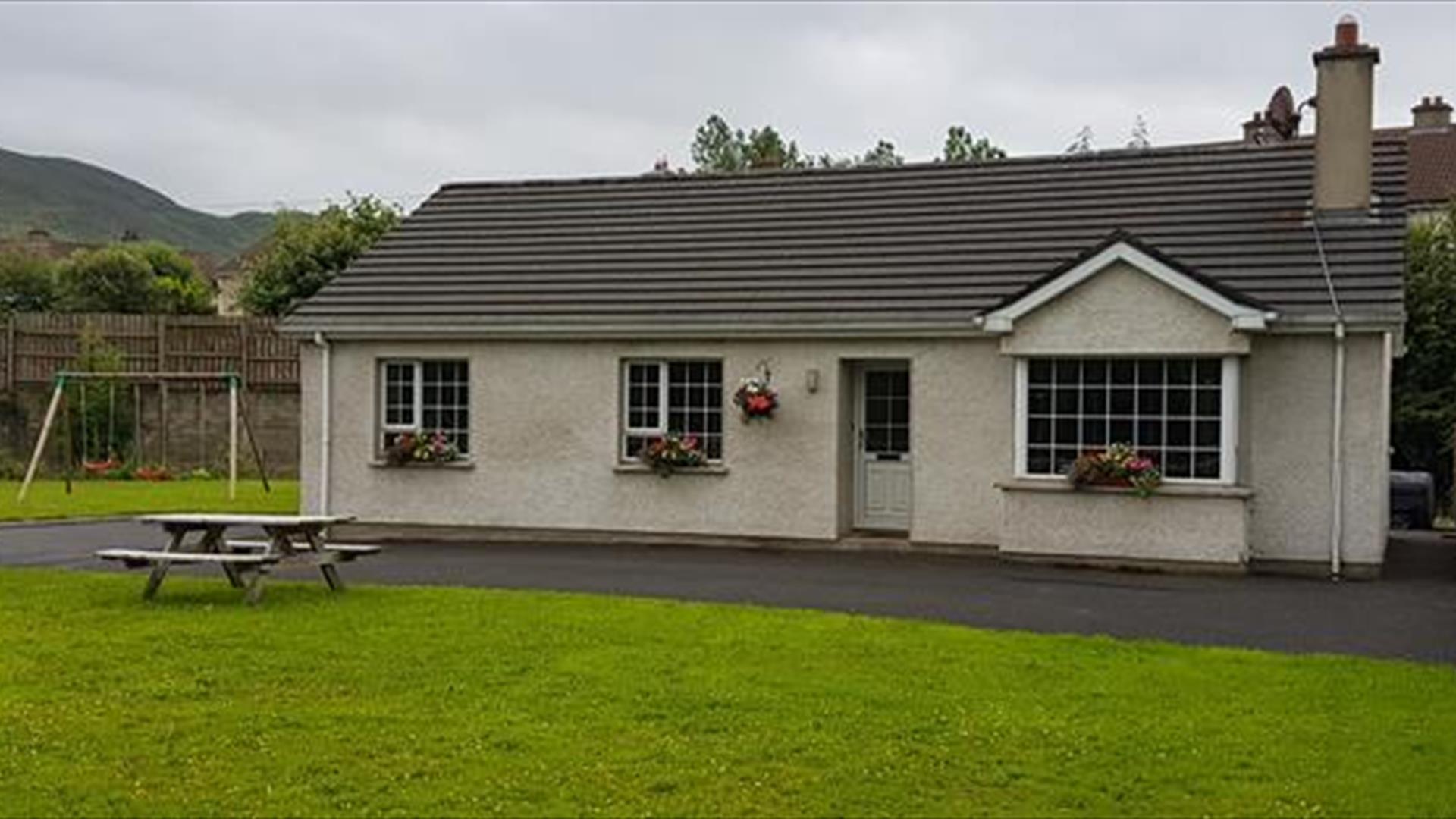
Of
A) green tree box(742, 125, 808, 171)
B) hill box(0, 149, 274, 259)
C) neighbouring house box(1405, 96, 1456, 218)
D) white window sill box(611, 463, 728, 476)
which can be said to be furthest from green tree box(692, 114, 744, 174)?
hill box(0, 149, 274, 259)

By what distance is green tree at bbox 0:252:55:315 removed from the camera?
215 feet

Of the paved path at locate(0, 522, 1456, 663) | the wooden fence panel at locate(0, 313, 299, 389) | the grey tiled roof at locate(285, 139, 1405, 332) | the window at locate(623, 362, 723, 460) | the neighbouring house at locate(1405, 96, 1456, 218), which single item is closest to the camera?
the paved path at locate(0, 522, 1456, 663)

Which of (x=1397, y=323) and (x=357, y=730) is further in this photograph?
(x=1397, y=323)

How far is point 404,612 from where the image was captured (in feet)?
42.3

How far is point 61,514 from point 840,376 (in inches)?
478

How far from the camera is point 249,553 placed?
14688 mm

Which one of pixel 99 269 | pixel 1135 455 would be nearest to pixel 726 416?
pixel 1135 455

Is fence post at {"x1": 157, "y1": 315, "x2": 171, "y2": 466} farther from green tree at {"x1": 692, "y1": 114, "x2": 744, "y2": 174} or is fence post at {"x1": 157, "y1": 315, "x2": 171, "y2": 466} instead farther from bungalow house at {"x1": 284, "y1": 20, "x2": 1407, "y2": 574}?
green tree at {"x1": 692, "y1": 114, "x2": 744, "y2": 174}

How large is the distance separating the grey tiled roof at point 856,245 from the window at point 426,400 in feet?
2.41

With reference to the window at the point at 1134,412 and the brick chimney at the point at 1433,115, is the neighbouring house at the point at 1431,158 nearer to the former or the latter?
the brick chimney at the point at 1433,115

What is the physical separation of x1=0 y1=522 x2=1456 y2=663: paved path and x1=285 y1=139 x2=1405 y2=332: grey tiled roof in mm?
2920

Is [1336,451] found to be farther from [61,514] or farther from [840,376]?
[61,514]

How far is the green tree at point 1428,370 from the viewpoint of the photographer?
3177cm

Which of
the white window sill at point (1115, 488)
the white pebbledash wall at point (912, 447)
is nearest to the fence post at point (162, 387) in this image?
the white pebbledash wall at point (912, 447)
